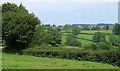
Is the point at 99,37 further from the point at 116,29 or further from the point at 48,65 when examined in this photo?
the point at 48,65

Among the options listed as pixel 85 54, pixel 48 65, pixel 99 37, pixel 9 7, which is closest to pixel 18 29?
pixel 9 7

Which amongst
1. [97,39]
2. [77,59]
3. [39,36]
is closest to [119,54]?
[77,59]

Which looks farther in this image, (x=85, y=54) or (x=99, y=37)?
(x=99, y=37)

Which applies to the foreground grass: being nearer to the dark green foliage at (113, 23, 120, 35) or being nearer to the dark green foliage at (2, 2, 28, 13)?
the dark green foliage at (2, 2, 28, 13)

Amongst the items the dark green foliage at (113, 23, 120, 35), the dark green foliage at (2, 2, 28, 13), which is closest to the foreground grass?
the dark green foliage at (2, 2, 28, 13)

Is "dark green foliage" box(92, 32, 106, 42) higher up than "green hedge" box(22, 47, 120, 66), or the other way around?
"green hedge" box(22, 47, 120, 66)

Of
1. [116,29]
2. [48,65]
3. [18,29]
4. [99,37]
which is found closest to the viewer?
[48,65]


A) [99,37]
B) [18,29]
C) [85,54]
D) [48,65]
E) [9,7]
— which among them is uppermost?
[9,7]

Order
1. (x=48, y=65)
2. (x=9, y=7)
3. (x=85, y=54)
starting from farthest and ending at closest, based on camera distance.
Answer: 1. (x=9, y=7)
2. (x=85, y=54)
3. (x=48, y=65)

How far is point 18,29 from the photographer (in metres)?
28.0

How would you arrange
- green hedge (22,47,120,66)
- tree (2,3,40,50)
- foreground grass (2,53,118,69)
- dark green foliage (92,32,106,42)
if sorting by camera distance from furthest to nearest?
1. dark green foliage (92,32,106,42)
2. tree (2,3,40,50)
3. green hedge (22,47,120,66)
4. foreground grass (2,53,118,69)

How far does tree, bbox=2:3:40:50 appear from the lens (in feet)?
91.6

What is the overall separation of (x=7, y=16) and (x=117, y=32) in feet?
248

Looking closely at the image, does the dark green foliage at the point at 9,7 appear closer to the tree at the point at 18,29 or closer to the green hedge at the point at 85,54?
the tree at the point at 18,29
